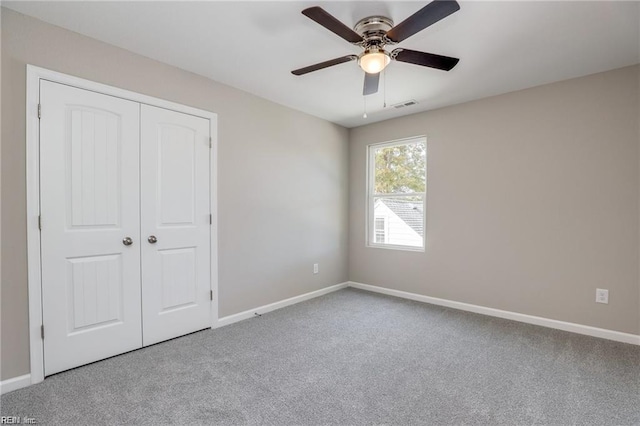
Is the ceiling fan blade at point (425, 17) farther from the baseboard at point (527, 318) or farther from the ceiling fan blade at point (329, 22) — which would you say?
the baseboard at point (527, 318)

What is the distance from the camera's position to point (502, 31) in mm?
2215

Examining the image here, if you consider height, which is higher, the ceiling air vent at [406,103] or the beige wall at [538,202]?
the ceiling air vent at [406,103]

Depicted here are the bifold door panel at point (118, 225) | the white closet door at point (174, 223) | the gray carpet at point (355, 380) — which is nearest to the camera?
the gray carpet at point (355, 380)

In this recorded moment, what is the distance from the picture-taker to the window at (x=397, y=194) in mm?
4109

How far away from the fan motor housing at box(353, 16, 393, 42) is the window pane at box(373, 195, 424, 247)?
2408mm

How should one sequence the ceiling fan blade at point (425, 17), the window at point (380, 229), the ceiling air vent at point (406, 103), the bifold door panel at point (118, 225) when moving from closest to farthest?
the ceiling fan blade at point (425, 17), the bifold door panel at point (118, 225), the ceiling air vent at point (406, 103), the window at point (380, 229)

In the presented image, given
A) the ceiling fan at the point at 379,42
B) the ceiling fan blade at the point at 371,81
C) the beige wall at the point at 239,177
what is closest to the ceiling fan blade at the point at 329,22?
the ceiling fan at the point at 379,42

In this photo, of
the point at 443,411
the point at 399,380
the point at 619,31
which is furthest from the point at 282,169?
the point at 619,31

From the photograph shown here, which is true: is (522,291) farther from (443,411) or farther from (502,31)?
(502,31)

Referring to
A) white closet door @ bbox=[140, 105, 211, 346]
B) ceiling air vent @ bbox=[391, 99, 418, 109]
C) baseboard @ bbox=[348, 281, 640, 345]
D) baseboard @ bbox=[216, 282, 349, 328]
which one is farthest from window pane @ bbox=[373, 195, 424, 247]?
white closet door @ bbox=[140, 105, 211, 346]

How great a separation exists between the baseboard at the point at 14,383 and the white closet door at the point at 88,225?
0.38 ft

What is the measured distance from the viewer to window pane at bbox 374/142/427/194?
410cm

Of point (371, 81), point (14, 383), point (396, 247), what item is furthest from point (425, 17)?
point (14, 383)

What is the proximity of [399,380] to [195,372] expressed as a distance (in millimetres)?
1456
